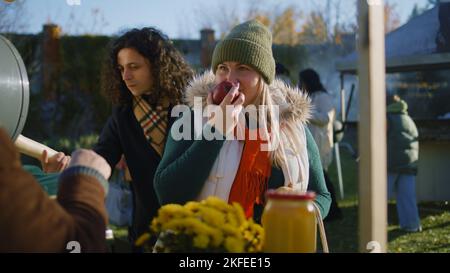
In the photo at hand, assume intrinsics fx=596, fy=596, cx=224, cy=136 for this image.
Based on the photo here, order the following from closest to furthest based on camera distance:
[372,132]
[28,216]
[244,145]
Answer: [28,216]
[372,132]
[244,145]

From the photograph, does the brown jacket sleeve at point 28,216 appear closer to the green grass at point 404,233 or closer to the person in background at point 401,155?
the green grass at point 404,233

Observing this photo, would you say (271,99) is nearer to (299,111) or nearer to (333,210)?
(299,111)

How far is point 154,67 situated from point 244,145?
2.37ft

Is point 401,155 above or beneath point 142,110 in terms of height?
above

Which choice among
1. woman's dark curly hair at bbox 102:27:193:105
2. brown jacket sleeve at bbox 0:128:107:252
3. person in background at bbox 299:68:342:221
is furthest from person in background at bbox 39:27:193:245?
person in background at bbox 299:68:342:221

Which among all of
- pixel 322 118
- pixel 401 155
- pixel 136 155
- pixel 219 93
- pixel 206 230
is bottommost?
pixel 206 230

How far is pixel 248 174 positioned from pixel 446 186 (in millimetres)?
5412

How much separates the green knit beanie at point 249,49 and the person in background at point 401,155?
4.41 metres

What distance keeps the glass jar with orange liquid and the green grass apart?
10.7 ft

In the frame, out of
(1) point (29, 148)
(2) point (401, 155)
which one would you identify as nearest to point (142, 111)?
(1) point (29, 148)

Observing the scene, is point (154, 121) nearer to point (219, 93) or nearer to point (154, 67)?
point (154, 67)

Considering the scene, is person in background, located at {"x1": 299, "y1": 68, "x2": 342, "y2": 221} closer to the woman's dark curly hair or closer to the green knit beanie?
the woman's dark curly hair

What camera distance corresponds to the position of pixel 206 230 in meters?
1.15
